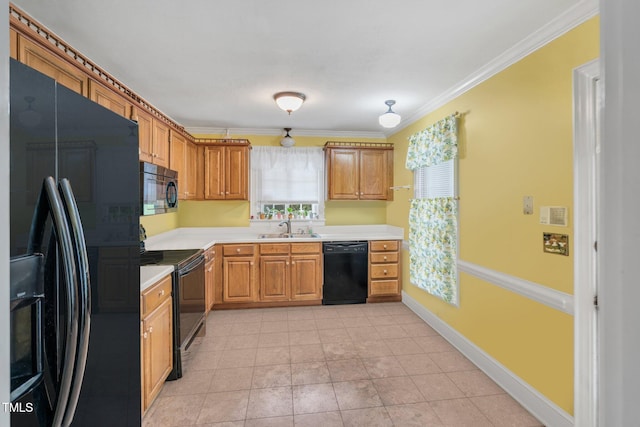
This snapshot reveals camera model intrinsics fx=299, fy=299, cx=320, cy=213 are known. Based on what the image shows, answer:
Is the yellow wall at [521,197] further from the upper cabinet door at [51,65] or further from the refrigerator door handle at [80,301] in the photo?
the upper cabinet door at [51,65]

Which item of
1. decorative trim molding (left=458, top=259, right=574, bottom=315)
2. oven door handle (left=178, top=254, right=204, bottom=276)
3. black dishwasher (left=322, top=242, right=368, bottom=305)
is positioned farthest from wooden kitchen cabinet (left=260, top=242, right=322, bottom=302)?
decorative trim molding (left=458, top=259, right=574, bottom=315)

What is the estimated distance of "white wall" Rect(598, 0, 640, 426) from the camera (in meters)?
0.33

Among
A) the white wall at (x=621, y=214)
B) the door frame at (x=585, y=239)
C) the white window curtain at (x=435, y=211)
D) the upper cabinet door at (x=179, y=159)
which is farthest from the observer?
the upper cabinet door at (x=179, y=159)

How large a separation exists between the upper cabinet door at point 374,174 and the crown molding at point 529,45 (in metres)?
1.46

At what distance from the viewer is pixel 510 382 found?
2189 millimetres

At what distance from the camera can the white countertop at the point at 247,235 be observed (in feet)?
12.2

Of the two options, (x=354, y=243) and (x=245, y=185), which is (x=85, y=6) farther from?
(x=354, y=243)

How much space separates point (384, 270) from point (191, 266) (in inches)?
101

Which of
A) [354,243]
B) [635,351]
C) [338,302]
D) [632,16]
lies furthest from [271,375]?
[632,16]

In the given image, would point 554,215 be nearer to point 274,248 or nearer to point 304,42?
point 304,42

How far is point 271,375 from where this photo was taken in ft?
7.97

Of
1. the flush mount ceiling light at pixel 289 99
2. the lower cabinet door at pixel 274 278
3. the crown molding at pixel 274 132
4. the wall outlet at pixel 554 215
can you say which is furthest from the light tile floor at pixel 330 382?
the crown molding at pixel 274 132

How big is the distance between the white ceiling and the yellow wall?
0.21m

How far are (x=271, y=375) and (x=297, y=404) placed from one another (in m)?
0.42
